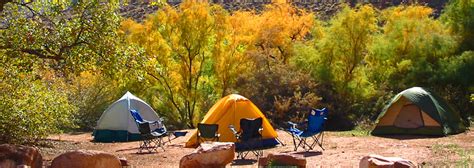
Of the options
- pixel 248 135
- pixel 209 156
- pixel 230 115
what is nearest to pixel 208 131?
pixel 248 135

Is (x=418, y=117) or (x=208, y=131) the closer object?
(x=208, y=131)

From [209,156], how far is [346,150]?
13.4ft

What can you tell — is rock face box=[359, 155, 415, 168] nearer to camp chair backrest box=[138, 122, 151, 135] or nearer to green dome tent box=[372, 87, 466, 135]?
camp chair backrest box=[138, 122, 151, 135]

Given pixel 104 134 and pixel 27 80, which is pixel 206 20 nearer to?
pixel 104 134

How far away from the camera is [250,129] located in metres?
12.7

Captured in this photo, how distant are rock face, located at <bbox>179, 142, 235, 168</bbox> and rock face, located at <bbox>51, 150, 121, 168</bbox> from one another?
1.22 metres

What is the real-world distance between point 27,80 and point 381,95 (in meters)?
12.2

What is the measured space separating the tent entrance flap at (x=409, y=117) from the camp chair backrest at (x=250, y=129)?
5192 mm

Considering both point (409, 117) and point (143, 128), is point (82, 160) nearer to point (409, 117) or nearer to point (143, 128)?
point (143, 128)

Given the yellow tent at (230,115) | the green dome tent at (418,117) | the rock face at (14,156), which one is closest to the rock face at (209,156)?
the rock face at (14,156)

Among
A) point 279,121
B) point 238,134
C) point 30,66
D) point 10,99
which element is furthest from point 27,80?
point 279,121

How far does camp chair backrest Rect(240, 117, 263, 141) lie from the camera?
1265cm

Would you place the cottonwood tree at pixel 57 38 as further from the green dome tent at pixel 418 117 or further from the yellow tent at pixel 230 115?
the green dome tent at pixel 418 117

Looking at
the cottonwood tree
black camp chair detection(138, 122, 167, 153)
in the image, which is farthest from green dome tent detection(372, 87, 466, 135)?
the cottonwood tree
